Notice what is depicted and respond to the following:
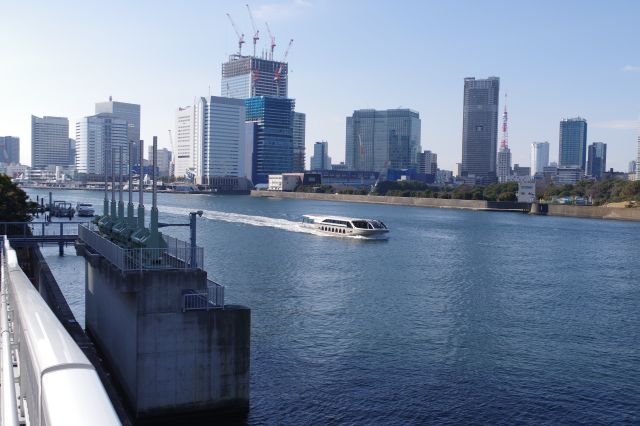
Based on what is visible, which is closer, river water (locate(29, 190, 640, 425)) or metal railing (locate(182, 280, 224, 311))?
metal railing (locate(182, 280, 224, 311))

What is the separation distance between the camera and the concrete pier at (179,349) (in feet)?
51.7

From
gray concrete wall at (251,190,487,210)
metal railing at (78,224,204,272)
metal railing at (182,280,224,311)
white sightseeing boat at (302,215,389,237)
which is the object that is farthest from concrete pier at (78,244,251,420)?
gray concrete wall at (251,190,487,210)

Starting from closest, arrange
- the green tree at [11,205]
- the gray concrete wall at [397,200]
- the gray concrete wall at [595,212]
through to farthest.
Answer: the green tree at [11,205], the gray concrete wall at [595,212], the gray concrete wall at [397,200]

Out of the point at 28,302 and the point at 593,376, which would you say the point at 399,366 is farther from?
the point at 28,302

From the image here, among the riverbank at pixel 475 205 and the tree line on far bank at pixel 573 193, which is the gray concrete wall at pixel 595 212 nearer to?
the riverbank at pixel 475 205

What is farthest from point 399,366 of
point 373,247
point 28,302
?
point 373,247

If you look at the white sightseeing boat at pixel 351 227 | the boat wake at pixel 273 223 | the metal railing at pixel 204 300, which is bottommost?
the boat wake at pixel 273 223

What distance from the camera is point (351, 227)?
68812 millimetres

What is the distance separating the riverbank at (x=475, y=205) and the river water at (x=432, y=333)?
2716 inches

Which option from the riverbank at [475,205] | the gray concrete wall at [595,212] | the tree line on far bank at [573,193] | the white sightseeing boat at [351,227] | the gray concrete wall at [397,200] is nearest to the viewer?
the white sightseeing boat at [351,227]

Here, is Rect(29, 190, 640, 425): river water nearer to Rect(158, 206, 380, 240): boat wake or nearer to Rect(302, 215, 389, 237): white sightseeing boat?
Rect(302, 215, 389, 237): white sightseeing boat

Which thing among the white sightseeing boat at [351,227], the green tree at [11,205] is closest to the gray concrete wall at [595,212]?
the white sightseeing boat at [351,227]

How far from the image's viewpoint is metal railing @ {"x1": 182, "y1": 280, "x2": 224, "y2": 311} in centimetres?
1617

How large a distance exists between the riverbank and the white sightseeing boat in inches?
2687
